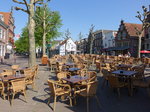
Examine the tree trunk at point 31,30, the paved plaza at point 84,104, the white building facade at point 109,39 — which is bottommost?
the paved plaza at point 84,104

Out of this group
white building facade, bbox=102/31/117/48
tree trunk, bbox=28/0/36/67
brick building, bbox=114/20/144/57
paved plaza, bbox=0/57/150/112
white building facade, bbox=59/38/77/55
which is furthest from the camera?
white building facade, bbox=59/38/77/55

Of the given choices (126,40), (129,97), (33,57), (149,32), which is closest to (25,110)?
(129,97)

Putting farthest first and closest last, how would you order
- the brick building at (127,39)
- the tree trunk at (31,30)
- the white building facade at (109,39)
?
1. the white building facade at (109,39)
2. the brick building at (127,39)
3. the tree trunk at (31,30)

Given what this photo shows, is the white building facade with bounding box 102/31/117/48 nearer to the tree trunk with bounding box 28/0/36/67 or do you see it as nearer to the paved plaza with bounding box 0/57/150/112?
the tree trunk with bounding box 28/0/36/67

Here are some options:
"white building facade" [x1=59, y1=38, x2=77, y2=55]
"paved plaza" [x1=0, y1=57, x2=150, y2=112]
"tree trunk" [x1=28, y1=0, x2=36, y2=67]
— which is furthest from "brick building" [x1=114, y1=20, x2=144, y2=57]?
"paved plaza" [x1=0, y1=57, x2=150, y2=112]

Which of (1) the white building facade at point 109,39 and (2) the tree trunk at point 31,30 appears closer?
(2) the tree trunk at point 31,30

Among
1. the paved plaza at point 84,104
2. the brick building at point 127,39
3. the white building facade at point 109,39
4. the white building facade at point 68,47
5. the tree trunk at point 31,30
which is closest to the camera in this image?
the paved plaza at point 84,104

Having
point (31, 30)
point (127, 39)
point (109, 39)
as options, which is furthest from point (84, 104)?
point (109, 39)

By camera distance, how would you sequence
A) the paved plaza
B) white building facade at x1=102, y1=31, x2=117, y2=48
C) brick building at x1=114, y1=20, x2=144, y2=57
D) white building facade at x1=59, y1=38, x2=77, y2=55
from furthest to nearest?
white building facade at x1=59, y1=38, x2=77, y2=55 → white building facade at x1=102, y1=31, x2=117, y2=48 → brick building at x1=114, y1=20, x2=144, y2=57 → the paved plaza

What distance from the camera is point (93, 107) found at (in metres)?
4.95

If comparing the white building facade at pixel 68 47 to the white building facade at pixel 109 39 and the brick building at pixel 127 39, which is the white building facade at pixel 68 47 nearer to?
the white building facade at pixel 109 39

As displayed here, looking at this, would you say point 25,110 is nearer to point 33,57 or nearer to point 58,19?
point 33,57

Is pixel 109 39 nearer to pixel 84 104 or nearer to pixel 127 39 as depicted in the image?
pixel 127 39

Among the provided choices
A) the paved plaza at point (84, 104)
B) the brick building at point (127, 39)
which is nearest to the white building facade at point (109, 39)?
the brick building at point (127, 39)
